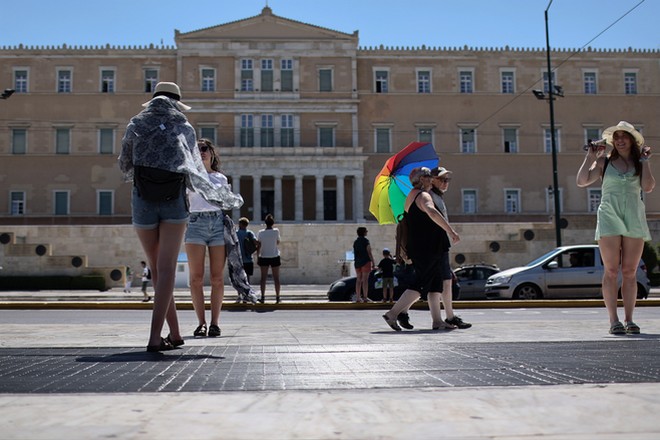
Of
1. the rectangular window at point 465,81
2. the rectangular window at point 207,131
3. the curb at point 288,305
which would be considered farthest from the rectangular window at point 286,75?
the curb at point 288,305

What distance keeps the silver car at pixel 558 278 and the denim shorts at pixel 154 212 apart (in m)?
15.0

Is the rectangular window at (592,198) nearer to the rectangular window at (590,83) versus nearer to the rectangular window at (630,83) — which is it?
the rectangular window at (590,83)

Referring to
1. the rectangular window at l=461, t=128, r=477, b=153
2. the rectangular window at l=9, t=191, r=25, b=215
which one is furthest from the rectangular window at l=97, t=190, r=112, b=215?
the rectangular window at l=461, t=128, r=477, b=153

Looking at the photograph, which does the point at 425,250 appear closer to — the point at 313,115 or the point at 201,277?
the point at 201,277

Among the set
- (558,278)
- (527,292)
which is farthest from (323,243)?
(558,278)

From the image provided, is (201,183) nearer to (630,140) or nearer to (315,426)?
(315,426)

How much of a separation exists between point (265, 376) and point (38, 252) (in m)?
29.9

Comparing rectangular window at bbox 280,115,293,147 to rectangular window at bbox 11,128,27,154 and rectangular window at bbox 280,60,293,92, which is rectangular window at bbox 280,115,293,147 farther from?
rectangular window at bbox 11,128,27,154

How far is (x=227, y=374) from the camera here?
3.67m

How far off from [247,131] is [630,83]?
2716 cm

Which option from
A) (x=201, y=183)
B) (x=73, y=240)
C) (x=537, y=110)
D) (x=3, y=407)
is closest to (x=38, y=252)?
(x=73, y=240)

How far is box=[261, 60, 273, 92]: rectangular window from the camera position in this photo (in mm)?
51672

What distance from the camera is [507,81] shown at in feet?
172

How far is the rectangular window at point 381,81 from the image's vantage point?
171 feet
